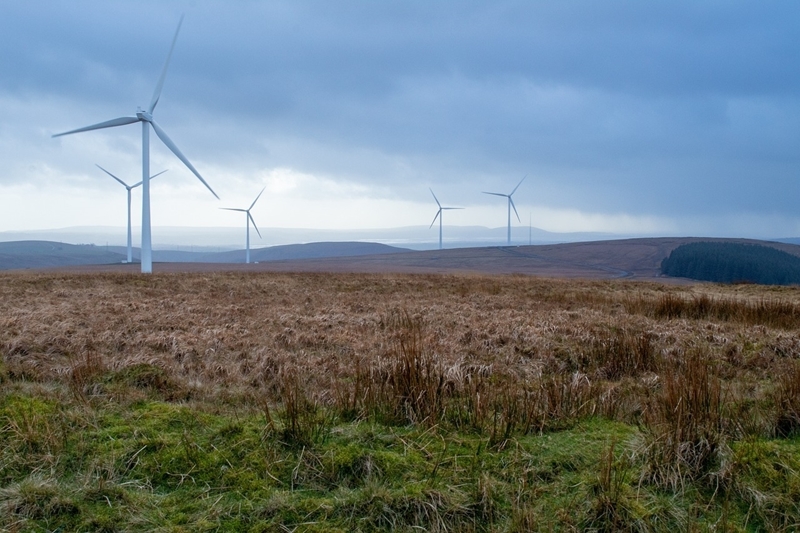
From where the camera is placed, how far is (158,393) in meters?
8.85

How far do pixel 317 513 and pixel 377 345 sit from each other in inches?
318

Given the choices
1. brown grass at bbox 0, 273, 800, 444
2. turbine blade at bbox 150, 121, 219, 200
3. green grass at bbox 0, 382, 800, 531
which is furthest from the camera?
turbine blade at bbox 150, 121, 219, 200

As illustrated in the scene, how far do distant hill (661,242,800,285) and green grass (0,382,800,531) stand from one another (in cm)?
9450

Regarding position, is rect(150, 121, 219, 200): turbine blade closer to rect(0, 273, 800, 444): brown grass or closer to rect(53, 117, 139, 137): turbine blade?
rect(53, 117, 139, 137): turbine blade

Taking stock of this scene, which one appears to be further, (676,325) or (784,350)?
(676,325)

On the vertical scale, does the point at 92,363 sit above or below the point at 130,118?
below

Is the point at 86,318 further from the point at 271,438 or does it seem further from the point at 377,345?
the point at 271,438

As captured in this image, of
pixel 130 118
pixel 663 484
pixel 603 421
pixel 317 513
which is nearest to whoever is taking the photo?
pixel 317 513

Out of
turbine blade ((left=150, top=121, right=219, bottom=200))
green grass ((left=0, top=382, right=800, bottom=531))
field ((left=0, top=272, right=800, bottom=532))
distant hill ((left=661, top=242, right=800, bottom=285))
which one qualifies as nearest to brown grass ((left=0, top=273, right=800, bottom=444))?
field ((left=0, top=272, right=800, bottom=532))

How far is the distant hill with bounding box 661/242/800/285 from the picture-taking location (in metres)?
92.8

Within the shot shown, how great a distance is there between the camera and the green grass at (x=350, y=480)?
16.1 feet

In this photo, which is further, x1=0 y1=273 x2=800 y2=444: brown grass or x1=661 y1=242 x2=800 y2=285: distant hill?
x1=661 y1=242 x2=800 y2=285: distant hill

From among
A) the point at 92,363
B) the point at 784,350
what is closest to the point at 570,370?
the point at 784,350

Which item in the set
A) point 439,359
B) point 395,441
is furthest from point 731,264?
point 395,441
